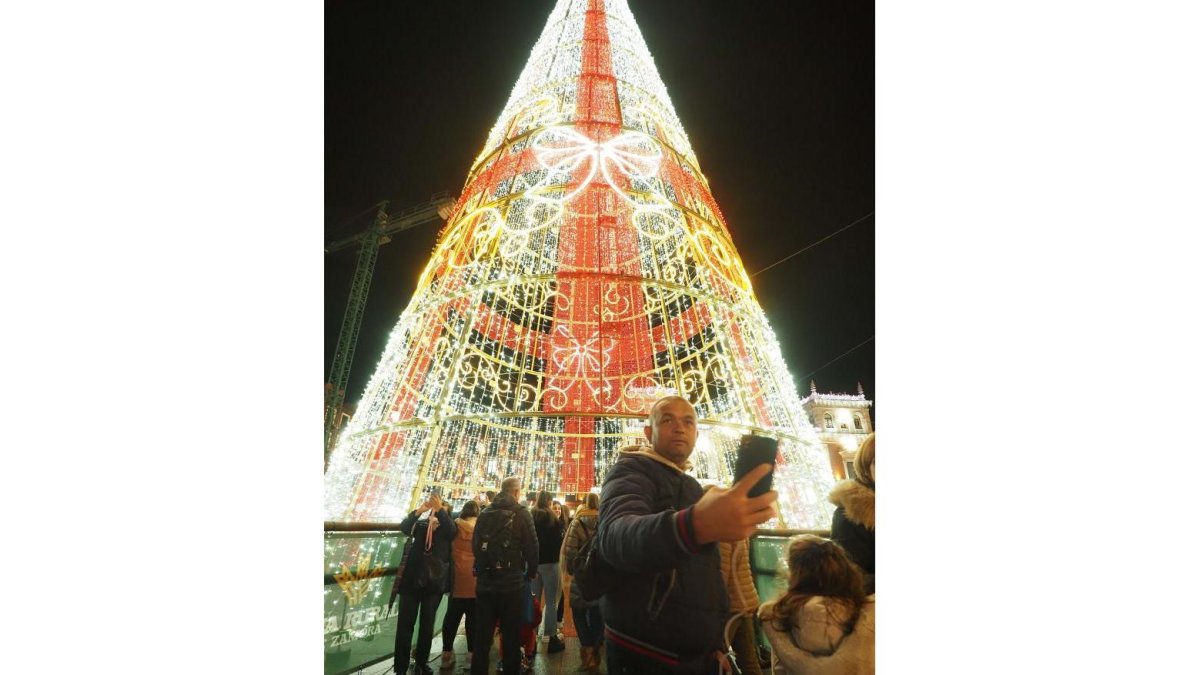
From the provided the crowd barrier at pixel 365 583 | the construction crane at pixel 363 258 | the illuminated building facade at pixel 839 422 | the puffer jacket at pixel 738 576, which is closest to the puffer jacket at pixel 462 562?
the crowd barrier at pixel 365 583

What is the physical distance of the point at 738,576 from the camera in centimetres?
165

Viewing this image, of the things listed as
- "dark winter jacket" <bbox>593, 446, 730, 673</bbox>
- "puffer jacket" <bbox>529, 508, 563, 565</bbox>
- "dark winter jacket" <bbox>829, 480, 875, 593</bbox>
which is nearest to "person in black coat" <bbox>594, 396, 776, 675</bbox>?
"dark winter jacket" <bbox>593, 446, 730, 673</bbox>

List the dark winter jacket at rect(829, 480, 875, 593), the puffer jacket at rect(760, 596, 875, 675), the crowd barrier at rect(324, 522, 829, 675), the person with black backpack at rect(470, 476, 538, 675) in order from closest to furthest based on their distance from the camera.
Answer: the puffer jacket at rect(760, 596, 875, 675) < the dark winter jacket at rect(829, 480, 875, 593) < the person with black backpack at rect(470, 476, 538, 675) < the crowd barrier at rect(324, 522, 829, 675)

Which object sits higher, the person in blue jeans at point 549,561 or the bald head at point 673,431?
the bald head at point 673,431

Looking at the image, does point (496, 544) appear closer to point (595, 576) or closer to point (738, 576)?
point (738, 576)

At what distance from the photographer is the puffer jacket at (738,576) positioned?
1.59 m

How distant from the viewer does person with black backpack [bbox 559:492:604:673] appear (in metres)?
2.63

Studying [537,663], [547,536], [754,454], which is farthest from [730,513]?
[547,536]

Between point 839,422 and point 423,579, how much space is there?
90.8 inches

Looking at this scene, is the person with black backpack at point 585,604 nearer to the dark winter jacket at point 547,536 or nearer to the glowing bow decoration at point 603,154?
→ the dark winter jacket at point 547,536

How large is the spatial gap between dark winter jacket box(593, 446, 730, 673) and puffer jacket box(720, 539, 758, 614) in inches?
14.6

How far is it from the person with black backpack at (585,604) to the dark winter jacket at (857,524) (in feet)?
4.01

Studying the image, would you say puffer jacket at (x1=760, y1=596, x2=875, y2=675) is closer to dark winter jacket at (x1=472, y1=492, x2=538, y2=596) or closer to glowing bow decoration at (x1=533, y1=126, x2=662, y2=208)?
dark winter jacket at (x1=472, y1=492, x2=538, y2=596)
